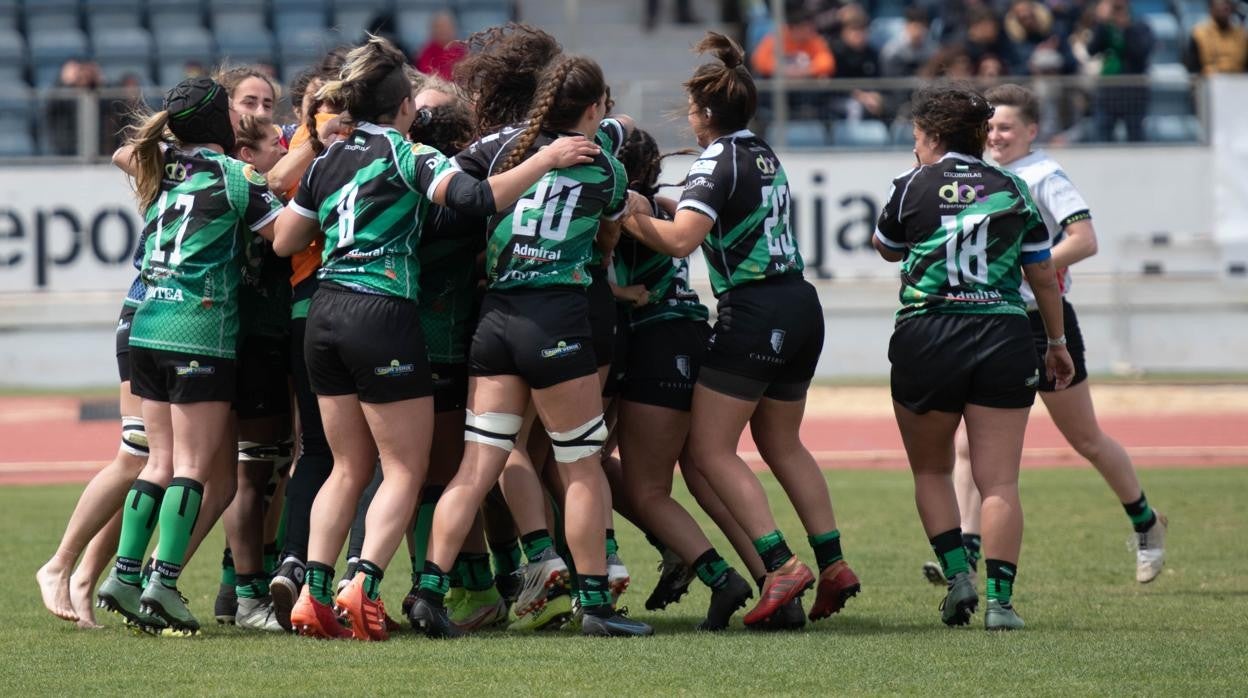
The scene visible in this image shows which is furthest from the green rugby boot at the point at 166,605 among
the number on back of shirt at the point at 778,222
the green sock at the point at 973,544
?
the green sock at the point at 973,544

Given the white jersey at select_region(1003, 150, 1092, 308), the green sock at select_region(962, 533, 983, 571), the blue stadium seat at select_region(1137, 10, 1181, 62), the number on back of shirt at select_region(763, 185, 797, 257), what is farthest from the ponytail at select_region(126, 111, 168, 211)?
the blue stadium seat at select_region(1137, 10, 1181, 62)

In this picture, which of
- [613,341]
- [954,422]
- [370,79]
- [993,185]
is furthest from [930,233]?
[370,79]

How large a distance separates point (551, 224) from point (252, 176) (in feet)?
3.95

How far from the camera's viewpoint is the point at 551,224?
5.90 m

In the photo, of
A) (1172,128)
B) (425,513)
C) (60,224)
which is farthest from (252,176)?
(1172,128)

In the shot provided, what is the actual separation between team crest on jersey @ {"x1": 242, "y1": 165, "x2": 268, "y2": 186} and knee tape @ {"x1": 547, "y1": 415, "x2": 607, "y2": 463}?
1.46m

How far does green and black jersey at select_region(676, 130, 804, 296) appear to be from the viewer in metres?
6.16

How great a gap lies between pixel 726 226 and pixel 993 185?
102 centimetres

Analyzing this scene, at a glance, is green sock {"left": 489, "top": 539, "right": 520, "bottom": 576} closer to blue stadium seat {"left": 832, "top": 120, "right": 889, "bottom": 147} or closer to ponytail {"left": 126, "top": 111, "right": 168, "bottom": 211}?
ponytail {"left": 126, "top": 111, "right": 168, "bottom": 211}

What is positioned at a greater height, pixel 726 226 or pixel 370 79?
pixel 370 79

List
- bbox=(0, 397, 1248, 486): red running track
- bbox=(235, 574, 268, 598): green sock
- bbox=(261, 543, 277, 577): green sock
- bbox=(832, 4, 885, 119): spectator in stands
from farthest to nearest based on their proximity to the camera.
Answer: bbox=(832, 4, 885, 119): spectator in stands → bbox=(0, 397, 1248, 486): red running track → bbox=(261, 543, 277, 577): green sock → bbox=(235, 574, 268, 598): green sock

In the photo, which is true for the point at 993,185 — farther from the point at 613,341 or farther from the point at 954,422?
the point at 613,341

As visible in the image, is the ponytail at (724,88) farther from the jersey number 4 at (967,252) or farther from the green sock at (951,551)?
the green sock at (951,551)

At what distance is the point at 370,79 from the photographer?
5.93 meters
